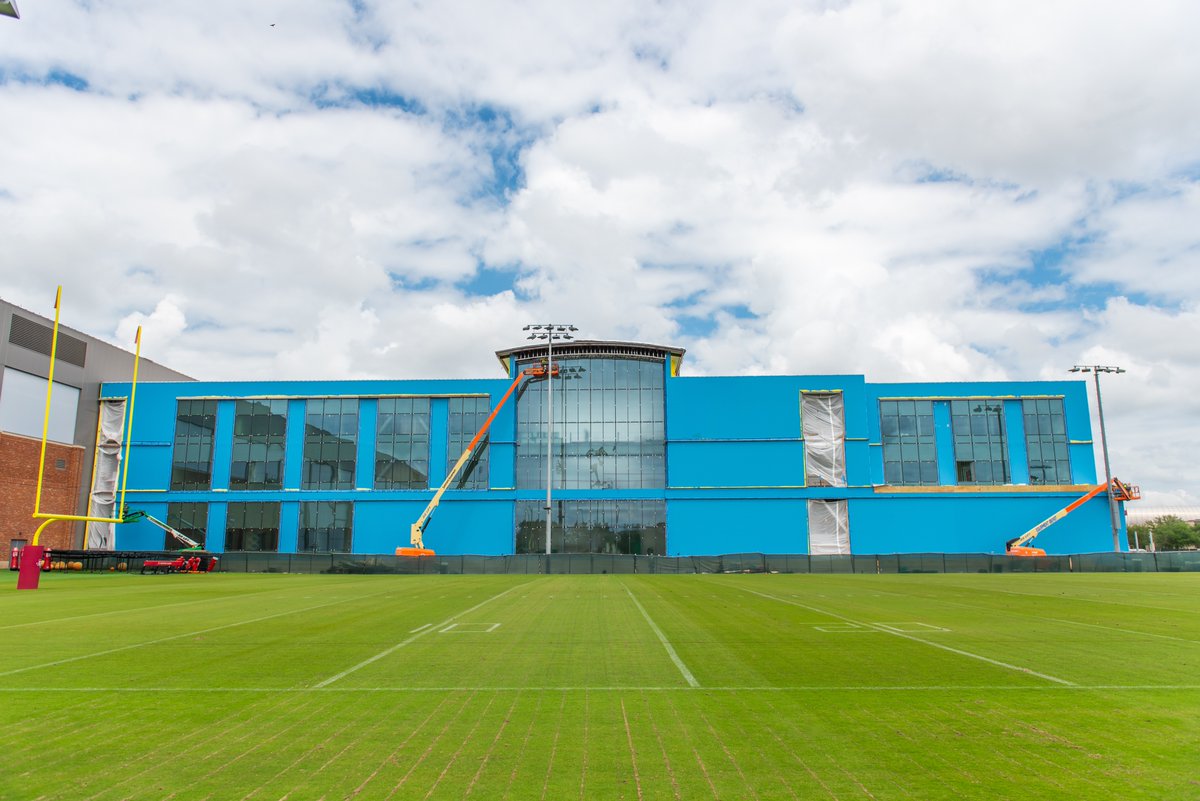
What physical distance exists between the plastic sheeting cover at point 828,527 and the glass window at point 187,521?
51273 mm

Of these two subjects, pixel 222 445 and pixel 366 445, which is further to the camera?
pixel 222 445

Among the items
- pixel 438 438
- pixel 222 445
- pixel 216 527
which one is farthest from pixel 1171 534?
pixel 222 445

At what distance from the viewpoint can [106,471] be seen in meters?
69.1

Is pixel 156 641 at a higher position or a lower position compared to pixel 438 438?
lower

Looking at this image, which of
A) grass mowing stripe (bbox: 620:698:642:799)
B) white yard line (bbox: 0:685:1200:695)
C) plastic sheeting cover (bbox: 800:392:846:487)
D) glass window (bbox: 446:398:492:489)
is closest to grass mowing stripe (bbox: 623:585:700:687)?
white yard line (bbox: 0:685:1200:695)

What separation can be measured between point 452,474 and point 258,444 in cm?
1854

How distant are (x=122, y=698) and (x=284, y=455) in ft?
206

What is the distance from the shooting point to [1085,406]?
70.2 m

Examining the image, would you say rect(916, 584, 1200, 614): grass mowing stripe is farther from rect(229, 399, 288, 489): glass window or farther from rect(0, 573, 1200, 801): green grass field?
rect(229, 399, 288, 489): glass window

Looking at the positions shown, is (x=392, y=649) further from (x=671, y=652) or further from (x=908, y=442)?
(x=908, y=442)

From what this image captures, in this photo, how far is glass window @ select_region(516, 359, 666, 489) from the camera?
223 feet

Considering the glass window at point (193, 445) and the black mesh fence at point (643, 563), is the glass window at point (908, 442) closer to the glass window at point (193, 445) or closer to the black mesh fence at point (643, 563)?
the black mesh fence at point (643, 563)

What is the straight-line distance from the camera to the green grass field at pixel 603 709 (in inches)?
259

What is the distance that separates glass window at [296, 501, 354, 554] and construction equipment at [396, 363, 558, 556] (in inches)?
229
